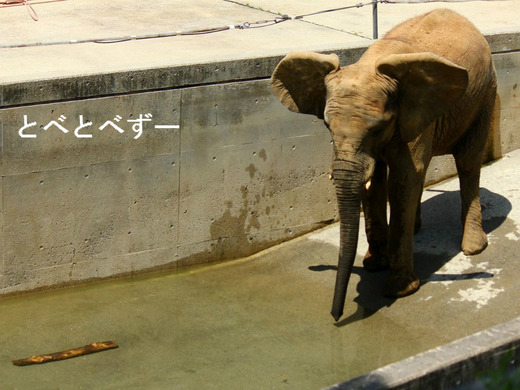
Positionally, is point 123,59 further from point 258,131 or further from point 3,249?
point 3,249

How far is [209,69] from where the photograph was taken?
343 inches

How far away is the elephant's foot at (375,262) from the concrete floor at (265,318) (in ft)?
0.27

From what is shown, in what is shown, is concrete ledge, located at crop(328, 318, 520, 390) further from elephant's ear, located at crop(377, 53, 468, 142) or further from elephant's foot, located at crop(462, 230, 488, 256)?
elephant's foot, located at crop(462, 230, 488, 256)

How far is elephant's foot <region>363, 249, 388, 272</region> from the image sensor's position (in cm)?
846

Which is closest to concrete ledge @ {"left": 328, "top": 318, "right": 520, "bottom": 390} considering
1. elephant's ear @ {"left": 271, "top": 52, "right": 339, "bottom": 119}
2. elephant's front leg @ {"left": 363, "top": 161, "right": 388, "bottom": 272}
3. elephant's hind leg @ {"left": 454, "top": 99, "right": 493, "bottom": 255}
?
elephant's ear @ {"left": 271, "top": 52, "right": 339, "bottom": 119}

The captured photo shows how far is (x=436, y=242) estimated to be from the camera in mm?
8875

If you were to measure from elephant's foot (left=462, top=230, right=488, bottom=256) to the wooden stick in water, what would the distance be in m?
3.03

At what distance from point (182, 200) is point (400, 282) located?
6.98 feet

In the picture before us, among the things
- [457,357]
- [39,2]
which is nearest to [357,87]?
[457,357]

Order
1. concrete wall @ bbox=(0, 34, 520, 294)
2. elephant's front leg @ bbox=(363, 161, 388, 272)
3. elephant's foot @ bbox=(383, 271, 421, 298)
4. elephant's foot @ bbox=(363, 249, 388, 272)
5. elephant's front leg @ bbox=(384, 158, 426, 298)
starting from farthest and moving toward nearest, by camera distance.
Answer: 1. elephant's foot @ bbox=(363, 249, 388, 272)
2. concrete wall @ bbox=(0, 34, 520, 294)
3. elephant's front leg @ bbox=(363, 161, 388, 272)
4. elephant's foot @ bbox=(383, 271, 421, 298)
5. elephant's front leg @ bbox=(384, 158, 426, 298)

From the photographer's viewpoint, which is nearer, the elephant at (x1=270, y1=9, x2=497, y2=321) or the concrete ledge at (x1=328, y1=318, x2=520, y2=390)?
the concrete ledge at (x1=328, y1=318, x2=520, y2=390)

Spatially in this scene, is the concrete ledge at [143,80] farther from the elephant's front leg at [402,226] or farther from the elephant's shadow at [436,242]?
the elephant's front leg at [402,226]

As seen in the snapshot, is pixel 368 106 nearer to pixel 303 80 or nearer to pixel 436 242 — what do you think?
pixel 303 80

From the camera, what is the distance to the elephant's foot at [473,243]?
8531 mm
